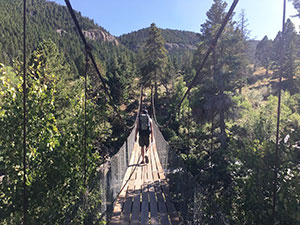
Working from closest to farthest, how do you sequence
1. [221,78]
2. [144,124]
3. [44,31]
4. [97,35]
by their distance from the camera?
Result: [144,124]
[221,78]
[44,31]
[97,35]

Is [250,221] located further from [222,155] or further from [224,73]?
[224,73]

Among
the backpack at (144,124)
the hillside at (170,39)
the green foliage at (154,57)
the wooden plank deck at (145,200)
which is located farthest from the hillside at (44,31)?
the wooden plank deck at (145,200)

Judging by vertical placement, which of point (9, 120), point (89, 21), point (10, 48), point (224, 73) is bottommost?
point (9, 120)

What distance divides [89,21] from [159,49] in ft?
300

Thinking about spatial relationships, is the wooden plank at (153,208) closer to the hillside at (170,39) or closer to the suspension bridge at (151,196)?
the suspension bridge at (151,196)

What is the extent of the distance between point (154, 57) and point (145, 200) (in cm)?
2048

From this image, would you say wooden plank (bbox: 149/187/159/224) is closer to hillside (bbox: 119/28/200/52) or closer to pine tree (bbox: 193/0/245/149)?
pine tree (bbox: 193/0/245/149)

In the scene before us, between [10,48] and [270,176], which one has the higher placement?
[10,48]

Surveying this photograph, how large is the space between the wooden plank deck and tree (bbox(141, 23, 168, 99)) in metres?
18.2

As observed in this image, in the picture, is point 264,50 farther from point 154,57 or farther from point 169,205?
point 169,205

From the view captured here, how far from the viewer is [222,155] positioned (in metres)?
7.02

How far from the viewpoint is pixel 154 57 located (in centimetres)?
2258

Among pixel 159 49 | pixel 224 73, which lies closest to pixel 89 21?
pixel 159 49

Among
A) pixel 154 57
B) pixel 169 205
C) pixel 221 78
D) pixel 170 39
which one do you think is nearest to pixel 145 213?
pixel 169 205
